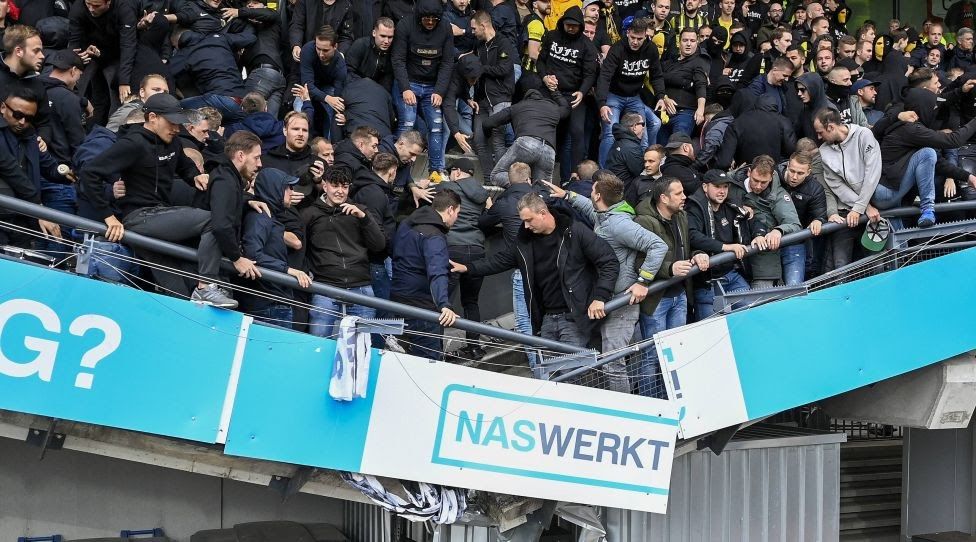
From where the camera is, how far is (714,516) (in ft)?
27.0

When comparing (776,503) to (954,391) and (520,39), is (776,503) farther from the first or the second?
(520,39)

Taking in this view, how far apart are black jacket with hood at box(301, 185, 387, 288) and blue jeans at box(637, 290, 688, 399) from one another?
1.87 metres

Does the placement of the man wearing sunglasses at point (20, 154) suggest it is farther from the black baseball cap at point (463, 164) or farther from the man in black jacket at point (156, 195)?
the black baseball cap at point (463, 164)

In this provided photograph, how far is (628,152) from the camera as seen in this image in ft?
30.3

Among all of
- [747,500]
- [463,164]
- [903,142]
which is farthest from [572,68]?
[747,500]

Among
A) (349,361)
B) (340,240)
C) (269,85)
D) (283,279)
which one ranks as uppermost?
(269,85)

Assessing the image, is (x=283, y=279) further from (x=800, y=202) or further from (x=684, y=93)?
(x=684, y=93)

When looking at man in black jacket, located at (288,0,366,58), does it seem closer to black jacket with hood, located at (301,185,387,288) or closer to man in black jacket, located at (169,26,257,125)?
man in black jacket, located at (169,26,257,125)

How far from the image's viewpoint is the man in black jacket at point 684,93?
10.6m

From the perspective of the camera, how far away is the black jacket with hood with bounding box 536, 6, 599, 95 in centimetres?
1034

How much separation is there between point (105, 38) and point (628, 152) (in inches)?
174

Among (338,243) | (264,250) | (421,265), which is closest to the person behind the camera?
(264,250)

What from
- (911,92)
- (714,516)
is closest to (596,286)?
(714,516)

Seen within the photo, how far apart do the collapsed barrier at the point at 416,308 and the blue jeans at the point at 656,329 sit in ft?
0.39
